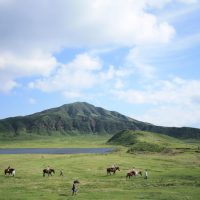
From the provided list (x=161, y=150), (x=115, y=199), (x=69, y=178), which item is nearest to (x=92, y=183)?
(x=69, y=178)

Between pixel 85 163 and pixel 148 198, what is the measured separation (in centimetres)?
4134

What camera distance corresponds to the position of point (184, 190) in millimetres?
50250

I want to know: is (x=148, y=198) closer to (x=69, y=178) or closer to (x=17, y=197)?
(x=17, y=197)

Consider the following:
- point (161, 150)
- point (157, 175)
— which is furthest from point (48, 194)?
point (161, 150)

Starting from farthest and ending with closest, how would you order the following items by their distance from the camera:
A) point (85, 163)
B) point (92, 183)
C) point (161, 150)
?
point (161, 150)
point (85, 163)
point (92, 183)

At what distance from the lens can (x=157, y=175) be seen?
66.4m

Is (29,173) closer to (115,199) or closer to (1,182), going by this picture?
(1,182)

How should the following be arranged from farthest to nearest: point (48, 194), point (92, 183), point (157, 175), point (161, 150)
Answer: point (161, 150) < point (157, 175) < point (92, 183) < point (48, 194)

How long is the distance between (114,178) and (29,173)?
53.9ft

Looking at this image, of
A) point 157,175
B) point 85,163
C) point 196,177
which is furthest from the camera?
point 85,163

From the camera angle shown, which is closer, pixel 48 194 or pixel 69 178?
pixel 48 194

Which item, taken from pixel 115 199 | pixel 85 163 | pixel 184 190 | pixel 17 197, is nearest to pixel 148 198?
pixel 115 199

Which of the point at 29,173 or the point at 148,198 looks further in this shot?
the point at 29,173

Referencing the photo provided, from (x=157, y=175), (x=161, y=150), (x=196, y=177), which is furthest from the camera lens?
(x=161, y=150)
